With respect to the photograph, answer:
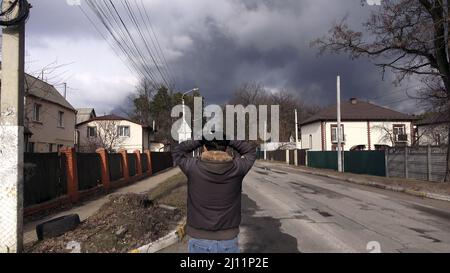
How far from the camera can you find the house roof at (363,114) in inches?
2127

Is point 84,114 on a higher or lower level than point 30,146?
higher

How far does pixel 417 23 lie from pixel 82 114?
204 ft

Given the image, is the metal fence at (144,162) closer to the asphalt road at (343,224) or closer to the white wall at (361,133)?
the asphalt road at (343,224)

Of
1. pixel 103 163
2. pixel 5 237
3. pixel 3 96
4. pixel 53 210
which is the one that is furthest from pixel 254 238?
pixel 103 163

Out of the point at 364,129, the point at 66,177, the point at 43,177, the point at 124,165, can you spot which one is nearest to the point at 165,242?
the point at 43,177

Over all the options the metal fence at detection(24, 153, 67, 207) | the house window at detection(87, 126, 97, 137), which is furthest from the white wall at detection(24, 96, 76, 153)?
the house window at detection(87, 126, 97, 137)

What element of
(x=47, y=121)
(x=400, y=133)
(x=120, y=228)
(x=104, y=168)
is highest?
(x=47, y=121)

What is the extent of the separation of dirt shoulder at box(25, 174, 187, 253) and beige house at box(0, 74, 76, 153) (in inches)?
717

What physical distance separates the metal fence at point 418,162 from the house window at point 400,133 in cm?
2734

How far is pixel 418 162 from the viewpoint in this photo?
24.3 m

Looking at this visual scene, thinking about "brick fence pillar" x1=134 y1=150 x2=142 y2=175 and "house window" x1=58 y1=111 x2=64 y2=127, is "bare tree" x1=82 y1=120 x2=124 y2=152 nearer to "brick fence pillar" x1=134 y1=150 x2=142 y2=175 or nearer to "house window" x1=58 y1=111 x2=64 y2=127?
"house window" x1=58 y1=111 x2=64 y2=127

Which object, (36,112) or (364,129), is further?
(364,129)

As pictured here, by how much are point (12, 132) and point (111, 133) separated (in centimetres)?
4361

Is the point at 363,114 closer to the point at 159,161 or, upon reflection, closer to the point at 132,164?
the point at 159,161
